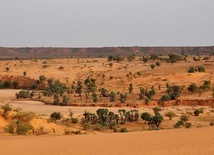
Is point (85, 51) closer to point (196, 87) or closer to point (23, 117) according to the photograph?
point (196, 87)

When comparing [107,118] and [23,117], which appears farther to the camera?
[107,118]

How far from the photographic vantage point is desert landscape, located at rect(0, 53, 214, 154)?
12.0m

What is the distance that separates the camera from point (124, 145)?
11781mm

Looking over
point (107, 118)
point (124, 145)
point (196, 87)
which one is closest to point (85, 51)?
point (196, 87)

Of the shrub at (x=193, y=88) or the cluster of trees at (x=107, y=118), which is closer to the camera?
the cluster of trees at (x=107, y=118)

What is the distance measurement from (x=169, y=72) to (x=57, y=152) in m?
57.5

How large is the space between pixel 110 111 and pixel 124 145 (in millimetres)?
23494

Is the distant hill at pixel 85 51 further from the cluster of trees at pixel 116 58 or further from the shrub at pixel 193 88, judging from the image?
the shrub at pixel 193 88

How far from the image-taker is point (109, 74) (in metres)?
70.0

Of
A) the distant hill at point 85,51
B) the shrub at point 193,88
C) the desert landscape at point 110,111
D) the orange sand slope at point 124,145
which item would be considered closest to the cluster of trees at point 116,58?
the desert landscape at point 110,111

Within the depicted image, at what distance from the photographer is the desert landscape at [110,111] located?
39.2 feet

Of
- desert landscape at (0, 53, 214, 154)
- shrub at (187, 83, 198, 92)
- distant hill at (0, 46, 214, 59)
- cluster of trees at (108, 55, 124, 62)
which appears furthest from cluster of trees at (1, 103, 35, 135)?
distant hill at (0, 46, 214, 59)

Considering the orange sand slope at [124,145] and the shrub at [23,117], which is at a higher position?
the orange sand slope at [124,145]

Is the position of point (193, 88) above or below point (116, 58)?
below
